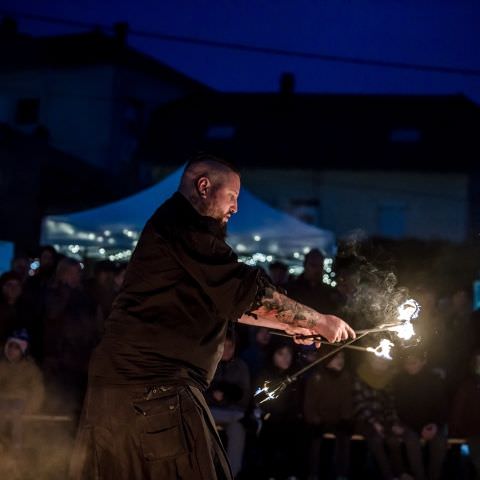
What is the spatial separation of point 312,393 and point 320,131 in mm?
21388

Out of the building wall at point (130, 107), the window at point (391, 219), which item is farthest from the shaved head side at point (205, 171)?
the building wall at point (130, 107)

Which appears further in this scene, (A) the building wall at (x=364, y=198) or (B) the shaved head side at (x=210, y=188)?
(A) the building wall at (x=364, y=198)

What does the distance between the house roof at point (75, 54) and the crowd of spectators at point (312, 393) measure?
833 inches

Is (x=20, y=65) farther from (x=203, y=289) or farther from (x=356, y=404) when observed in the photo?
(x=203, y=289)

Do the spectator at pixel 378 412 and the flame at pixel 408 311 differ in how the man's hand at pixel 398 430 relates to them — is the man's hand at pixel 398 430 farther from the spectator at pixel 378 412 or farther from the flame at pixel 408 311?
the flame at pixel 408 311

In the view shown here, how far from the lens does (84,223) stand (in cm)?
1398

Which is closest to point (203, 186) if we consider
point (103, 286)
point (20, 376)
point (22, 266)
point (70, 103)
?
point (20, 376)

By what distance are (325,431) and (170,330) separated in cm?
585

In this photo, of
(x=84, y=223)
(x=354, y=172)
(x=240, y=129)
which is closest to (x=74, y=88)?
(x=240, y=129)

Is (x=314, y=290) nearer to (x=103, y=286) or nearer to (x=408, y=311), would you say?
(x=103, y=286)

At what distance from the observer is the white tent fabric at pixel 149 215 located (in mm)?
13492

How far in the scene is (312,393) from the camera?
9508mm

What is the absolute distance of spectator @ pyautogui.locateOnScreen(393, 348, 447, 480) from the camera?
9.34 metres

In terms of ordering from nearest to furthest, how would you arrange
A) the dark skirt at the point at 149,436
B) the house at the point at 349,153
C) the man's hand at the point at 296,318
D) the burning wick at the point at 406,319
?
the dark skirt at the point at 149,436 → the man's hand at the point at 296,318 → the burning wick at the point at 406,319 → the house at the point at 349,153
